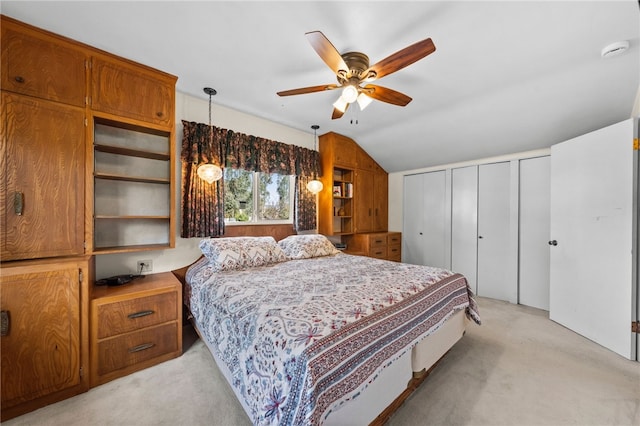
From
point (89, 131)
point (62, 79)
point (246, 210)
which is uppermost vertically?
point (62, 79)

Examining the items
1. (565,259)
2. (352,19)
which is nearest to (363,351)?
(352,19)

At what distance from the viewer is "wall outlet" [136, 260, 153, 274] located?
7.98 feet

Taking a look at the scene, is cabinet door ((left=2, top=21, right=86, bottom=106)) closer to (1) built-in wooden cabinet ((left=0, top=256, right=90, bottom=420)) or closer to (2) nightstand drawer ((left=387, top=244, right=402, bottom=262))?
(1) built-in wooden cabinet ((left=0, top=256, right=90, bottom=420))

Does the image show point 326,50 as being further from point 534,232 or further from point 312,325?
point 534,232

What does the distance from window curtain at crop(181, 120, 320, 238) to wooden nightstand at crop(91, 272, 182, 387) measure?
74cm

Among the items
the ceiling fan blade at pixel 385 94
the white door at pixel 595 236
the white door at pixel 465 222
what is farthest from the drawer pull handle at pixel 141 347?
the white door at pixel 465 222

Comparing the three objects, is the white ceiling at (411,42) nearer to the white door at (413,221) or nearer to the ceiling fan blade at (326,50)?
the ceiling fan blade at (326,50)

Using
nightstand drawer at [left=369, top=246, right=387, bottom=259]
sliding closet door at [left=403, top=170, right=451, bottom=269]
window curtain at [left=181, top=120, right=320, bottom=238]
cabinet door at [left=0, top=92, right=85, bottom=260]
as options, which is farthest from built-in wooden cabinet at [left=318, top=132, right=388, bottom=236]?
cabinet door at [left=0, top=92, right=85, bottom=260]

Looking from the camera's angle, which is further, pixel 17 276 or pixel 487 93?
pixel 487 93

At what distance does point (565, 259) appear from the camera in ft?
9.03

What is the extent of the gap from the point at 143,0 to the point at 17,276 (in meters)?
1.91

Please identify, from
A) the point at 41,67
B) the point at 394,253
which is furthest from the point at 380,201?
the point at 41,67

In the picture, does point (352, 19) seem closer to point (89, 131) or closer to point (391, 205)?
point (89, 131)

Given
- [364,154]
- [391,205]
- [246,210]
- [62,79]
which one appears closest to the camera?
[62,79]
